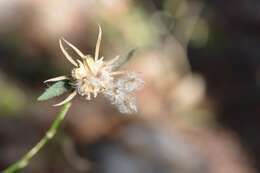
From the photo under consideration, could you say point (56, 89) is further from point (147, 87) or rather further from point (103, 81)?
point (147, 87)

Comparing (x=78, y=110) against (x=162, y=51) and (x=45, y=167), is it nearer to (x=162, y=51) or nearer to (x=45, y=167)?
(x=45, y=167)

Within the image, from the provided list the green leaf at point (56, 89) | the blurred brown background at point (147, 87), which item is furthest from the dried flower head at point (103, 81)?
the blurred brown background at point (147, 87)

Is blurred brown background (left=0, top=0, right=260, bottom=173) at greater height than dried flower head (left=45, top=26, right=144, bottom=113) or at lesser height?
lesser

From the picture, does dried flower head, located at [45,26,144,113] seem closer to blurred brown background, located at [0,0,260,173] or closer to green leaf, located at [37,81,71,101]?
green leaf, located at [37,81,71,101]

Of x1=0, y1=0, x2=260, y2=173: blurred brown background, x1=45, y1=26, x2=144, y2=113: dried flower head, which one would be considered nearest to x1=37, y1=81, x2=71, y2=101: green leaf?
x1=45, y1=26, x2=144, y2=113: dried flower head

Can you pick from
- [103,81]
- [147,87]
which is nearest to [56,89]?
[103,81]

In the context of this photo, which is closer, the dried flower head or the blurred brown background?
the dried flower head
